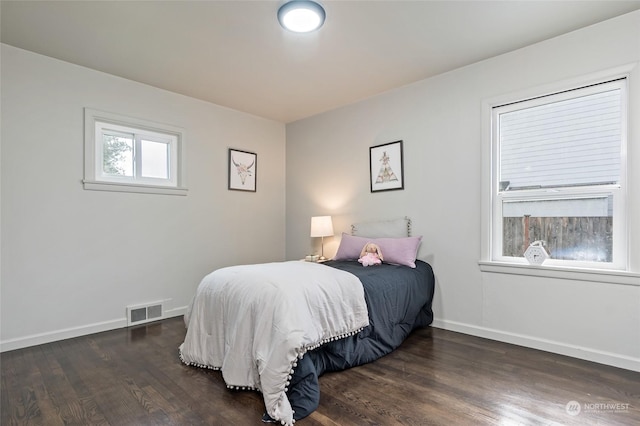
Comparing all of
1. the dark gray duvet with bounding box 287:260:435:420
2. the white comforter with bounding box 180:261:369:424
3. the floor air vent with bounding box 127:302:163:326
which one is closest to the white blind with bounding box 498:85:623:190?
the dark gray duvet with bounding box 287:260:435:420

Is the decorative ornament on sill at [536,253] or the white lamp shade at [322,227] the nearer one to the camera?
the decorative ornament on sill at [536,253]

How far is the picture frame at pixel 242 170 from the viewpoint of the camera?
4.36 meters

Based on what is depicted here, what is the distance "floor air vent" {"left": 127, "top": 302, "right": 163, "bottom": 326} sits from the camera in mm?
3420

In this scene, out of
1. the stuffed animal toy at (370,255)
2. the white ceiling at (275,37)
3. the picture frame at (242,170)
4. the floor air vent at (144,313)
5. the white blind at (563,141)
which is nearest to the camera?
the white ceiling at (275,37)

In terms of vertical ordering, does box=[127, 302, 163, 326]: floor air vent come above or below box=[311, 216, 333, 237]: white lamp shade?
below

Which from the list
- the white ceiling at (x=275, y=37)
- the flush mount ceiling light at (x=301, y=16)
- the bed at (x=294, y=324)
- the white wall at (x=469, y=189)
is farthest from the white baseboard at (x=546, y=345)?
the flush mount ceiling light at (x=301, y=16)

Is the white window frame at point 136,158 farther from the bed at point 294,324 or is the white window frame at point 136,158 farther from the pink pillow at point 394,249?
the pink pillow at point 394,249

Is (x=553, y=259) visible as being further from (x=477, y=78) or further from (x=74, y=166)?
(x=74, y=166)

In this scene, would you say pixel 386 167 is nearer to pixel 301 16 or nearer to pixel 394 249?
pixel 394 249

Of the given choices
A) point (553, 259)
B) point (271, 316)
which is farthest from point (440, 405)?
point (553, 259)

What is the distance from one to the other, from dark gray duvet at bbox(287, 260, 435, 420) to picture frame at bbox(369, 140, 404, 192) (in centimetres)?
94

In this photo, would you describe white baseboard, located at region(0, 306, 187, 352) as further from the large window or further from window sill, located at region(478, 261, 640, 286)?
the large window

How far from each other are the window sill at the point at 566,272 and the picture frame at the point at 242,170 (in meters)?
2.99

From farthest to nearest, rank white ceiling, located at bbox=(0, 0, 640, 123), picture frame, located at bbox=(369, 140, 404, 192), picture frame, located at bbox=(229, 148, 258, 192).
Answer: picture frame, located at bbox=(229, 148, 258, 192), picture frame, located at bbox=(369, 140, 404, 192), white ceiling, located at bbox=(0, 0, 640, 123)
